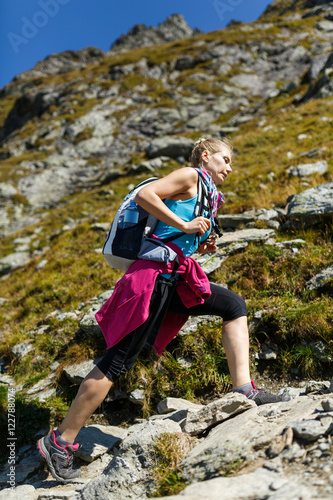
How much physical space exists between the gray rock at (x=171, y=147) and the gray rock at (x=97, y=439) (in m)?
18.0

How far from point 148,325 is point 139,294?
0.31 m

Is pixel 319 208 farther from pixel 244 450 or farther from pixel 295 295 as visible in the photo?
pixel 244 450

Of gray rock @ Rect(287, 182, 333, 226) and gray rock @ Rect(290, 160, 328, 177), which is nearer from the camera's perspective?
gray rock @ Rect(287, 182, 333, 226)

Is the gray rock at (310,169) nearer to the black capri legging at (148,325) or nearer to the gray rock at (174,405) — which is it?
the black capri legging at (148,325)

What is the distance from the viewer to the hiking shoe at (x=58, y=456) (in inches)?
106

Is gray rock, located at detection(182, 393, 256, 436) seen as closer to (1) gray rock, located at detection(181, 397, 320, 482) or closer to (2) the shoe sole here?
(1) gray rock, located at detection(181, 397, 320, 482)

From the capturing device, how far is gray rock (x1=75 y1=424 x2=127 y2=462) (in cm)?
319

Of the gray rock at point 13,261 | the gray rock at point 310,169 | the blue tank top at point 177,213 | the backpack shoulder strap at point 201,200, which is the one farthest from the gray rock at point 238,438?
the gray rock at point 13,261

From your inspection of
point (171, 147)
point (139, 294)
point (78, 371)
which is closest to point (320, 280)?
point (139, 294)

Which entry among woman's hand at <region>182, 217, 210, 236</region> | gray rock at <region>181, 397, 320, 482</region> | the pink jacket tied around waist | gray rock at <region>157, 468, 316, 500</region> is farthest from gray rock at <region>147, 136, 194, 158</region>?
gray rock at <region>157, 468, 316, 500</region>

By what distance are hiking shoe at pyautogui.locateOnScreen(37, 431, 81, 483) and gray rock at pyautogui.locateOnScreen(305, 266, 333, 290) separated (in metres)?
3.43

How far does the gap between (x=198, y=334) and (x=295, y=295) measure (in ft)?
4.89

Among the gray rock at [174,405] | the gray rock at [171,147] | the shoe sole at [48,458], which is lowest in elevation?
the shoe sole at [48,458]

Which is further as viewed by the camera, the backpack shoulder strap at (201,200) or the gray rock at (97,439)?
the gray rock at (97,439)
